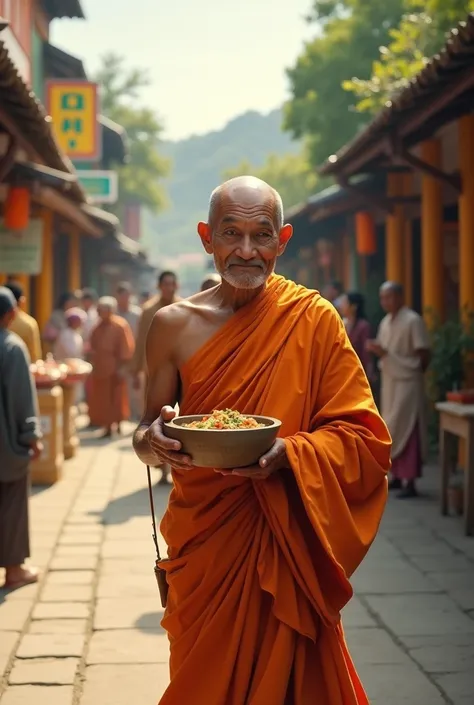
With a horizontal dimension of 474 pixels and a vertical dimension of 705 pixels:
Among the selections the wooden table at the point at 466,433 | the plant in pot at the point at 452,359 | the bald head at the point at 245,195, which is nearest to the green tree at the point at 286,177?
the plant in pot at the point at 452,359

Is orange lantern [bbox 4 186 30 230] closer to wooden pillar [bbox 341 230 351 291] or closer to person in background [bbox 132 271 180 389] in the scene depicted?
person in background [bbox 132 271 180 389]

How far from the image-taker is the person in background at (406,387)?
9.21 meters

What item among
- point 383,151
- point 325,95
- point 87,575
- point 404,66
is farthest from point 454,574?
point 325,95

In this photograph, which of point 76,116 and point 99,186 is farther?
point 76,116

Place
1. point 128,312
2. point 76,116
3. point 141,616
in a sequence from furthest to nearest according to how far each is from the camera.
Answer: point 76,116
point 128,312
point 141,616

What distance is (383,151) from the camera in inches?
451

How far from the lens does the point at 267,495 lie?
3172 millimetres

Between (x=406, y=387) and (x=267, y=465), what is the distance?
6.44 m

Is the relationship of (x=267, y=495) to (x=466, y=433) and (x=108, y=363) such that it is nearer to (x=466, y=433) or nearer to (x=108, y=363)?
(x=466, y=433)

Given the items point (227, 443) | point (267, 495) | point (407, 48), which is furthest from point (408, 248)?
point (227, 443)

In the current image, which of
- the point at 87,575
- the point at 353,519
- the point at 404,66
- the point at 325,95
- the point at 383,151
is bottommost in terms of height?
the point at 87,575

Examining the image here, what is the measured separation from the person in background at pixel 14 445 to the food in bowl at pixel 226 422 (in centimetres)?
334

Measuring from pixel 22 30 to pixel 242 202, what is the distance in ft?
47.6

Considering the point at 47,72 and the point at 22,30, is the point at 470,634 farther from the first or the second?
the point at 47,72
